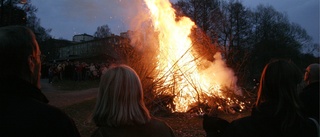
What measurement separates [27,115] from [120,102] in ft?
2.49

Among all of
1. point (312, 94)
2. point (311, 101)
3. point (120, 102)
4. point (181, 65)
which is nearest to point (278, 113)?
point (120, 102)

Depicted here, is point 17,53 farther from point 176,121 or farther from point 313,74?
point 176,121

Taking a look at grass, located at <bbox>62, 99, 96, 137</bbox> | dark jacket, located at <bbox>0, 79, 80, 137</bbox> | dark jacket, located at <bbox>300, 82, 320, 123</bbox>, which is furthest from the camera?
grass, located at <bbox>62, 99, 96, 137</bbox>

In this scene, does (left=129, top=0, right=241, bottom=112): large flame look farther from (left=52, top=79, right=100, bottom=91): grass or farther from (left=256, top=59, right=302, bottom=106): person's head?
(left=52, top=79, right=100, bottom=91): grass

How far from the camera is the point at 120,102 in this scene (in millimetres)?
2273

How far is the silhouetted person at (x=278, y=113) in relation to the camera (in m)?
2.24

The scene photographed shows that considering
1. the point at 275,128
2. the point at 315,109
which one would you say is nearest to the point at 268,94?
the point at 275,128

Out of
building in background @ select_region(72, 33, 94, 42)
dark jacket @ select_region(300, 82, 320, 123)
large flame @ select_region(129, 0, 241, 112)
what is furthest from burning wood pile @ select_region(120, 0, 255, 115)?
building in background @ select_region(72, 33, 94, 42)

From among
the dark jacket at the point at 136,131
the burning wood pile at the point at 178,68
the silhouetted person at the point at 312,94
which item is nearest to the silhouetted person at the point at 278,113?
the dark jacket at the point at 136,131

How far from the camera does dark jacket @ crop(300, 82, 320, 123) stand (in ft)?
11.3

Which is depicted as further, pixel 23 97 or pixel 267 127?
pixel 267 127

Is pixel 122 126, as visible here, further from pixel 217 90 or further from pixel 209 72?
pixel 209 72

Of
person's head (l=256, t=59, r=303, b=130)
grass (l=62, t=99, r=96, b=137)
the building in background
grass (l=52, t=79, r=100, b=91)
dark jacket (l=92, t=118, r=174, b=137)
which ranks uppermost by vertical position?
the building in background

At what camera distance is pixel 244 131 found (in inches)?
89.5
